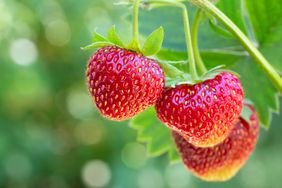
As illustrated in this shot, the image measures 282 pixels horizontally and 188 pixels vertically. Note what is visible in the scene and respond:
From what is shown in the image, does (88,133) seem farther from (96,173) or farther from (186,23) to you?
(186,23)

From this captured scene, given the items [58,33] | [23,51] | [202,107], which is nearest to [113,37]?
[202,107]

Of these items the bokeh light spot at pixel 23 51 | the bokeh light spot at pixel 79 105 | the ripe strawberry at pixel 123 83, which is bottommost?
the bokeh light spot at pixel 79 105

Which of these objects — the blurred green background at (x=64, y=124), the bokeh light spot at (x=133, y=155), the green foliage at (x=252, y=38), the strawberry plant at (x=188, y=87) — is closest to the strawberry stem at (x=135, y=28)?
the strawberry plant at (x=188, y=87)

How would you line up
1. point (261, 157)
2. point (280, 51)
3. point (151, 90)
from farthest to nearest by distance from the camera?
point (261, 157), point (280, 51), point (151, 90)

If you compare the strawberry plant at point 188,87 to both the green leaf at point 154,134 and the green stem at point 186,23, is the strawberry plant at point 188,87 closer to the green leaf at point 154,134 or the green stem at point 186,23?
the green stem at point 186,23

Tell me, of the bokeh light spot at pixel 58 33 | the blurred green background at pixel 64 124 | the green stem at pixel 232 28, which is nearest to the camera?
the green stem at pixel 232 28

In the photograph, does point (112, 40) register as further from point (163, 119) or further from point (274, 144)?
point (274, 144)

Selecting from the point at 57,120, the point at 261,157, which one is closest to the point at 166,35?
the point at 261,157

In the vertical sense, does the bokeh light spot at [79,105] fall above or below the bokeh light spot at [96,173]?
above
